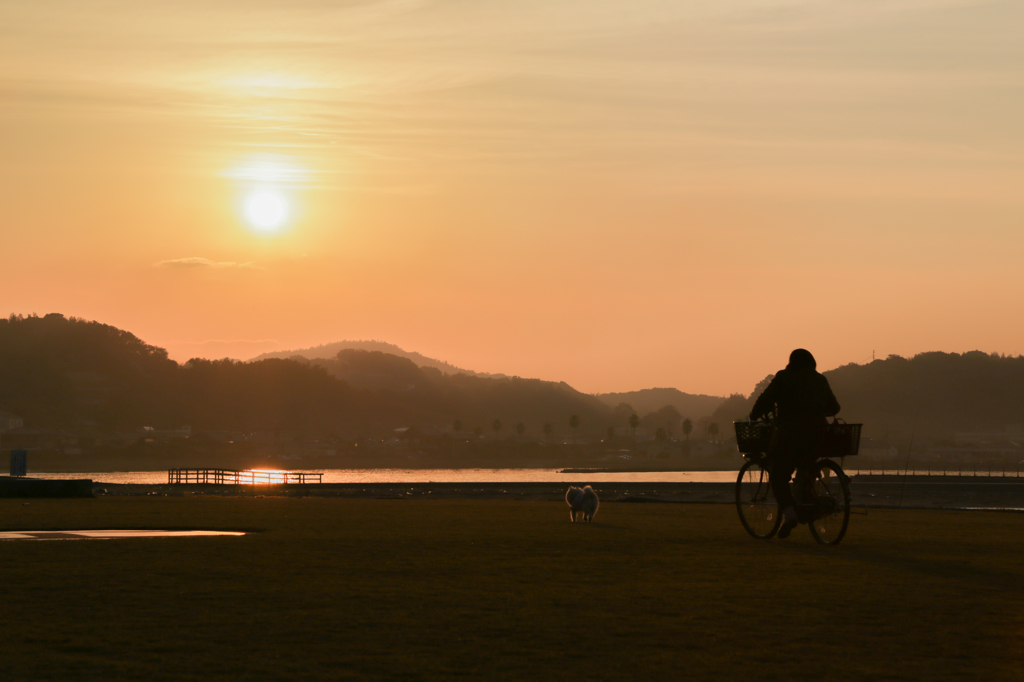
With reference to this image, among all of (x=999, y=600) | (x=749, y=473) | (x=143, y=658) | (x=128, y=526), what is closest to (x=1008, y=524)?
(x=749, y=473)

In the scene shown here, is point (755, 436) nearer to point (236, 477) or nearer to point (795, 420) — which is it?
point (795, 420)

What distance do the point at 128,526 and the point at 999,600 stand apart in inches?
443

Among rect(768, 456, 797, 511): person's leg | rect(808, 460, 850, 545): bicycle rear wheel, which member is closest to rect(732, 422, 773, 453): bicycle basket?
rect(768, 456, 797, 511): person's leg

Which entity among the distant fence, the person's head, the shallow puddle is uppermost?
the person's head

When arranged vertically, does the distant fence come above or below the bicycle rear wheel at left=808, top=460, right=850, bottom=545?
below

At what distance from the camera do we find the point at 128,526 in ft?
47.6

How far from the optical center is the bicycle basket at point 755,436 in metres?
11.6

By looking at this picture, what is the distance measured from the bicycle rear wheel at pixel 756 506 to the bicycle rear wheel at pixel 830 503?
20.1 inches

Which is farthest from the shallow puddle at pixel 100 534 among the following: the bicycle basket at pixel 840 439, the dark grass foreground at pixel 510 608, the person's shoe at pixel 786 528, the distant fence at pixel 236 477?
the distant fence at pixel 236 477

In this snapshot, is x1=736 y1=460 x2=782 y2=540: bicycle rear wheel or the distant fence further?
the distant fence

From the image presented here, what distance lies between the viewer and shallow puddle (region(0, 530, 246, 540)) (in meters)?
12.3

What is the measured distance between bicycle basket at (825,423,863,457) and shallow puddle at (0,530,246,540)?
712 cm

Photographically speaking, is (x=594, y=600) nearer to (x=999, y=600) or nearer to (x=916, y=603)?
(x=916, y=603)

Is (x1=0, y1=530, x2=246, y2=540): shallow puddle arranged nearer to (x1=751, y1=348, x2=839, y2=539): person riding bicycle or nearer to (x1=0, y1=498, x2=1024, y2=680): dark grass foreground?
(x1=0, y1=498, x2=1024, y2=680): dark grass foreground
